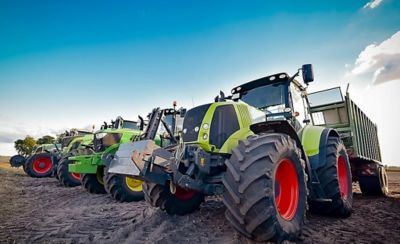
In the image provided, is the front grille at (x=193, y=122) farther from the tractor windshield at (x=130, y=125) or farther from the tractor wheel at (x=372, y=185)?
the tractor windshield at (x=130, y=125)

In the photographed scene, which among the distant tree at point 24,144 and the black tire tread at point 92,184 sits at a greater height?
the distant tree at point 24,144

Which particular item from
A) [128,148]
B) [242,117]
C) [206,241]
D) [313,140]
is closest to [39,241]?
[128,148]

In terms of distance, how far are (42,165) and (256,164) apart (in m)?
15.7

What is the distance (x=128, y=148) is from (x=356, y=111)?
21.4 feet

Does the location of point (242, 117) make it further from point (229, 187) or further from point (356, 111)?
point (356, 111)

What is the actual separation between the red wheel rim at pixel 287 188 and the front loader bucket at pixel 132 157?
1.83 metres

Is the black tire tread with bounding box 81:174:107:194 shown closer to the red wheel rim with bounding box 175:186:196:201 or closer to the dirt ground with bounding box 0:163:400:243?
the dirt ground with bounding box 0:163:400:243

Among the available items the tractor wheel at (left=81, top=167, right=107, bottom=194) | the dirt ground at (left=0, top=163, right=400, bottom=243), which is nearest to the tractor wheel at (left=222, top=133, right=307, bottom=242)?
the dirt ground at (left=0, top=163, right=400, bottom=243)

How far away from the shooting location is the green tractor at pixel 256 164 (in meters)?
2.65

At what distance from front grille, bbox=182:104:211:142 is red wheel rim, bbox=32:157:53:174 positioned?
14.0 m

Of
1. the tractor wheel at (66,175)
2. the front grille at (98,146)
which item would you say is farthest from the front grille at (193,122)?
the tractor wheel at (66,175)

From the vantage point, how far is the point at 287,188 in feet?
11.2

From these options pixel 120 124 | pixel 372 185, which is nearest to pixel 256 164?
pixel 372 185

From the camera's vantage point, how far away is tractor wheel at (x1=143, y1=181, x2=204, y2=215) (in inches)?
164
